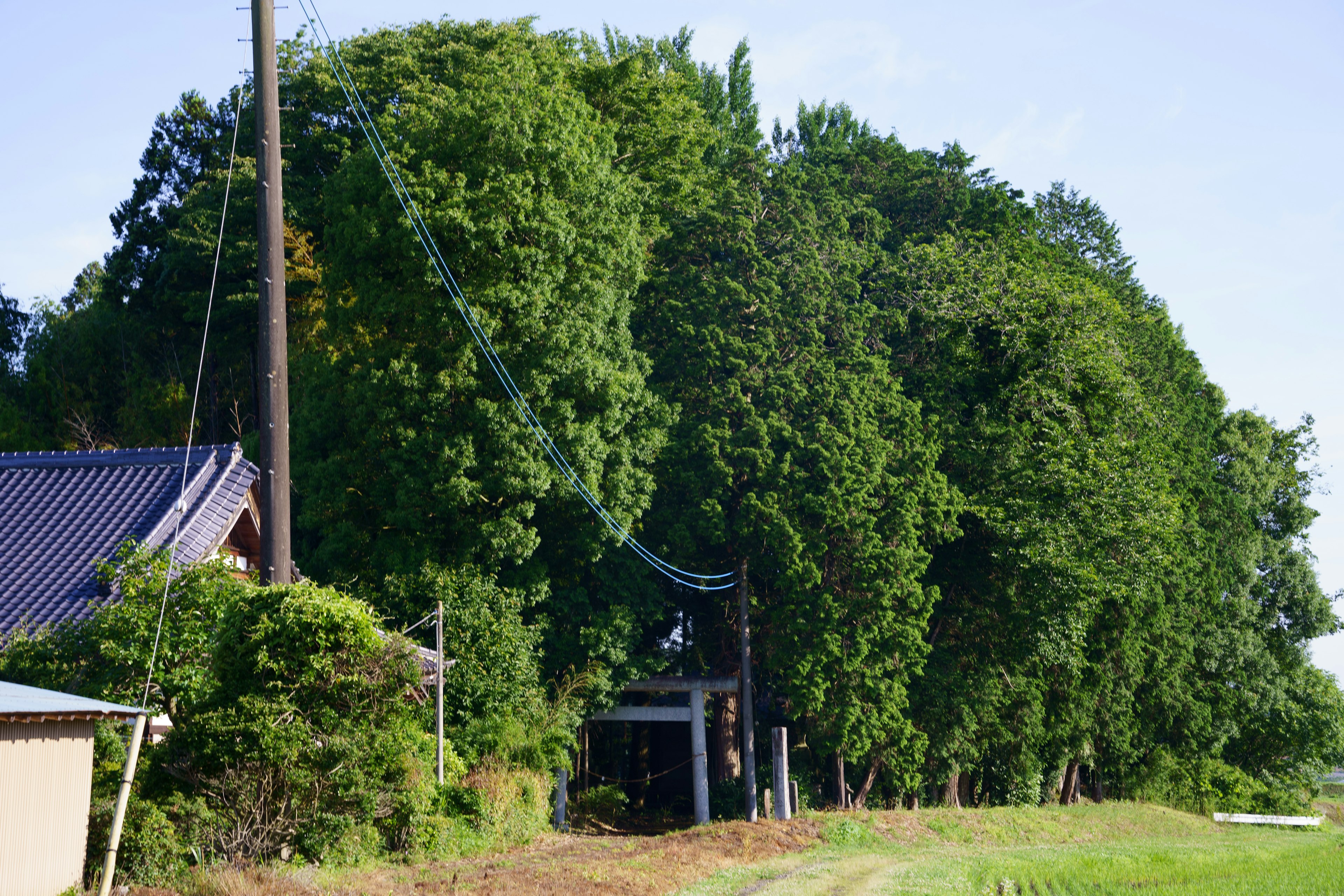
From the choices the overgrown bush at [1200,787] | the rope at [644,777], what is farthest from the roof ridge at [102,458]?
the overgrown bush at [1200,787]

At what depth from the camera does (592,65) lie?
104ft

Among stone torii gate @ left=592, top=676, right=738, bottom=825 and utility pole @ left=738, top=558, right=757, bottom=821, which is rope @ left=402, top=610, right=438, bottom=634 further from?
utility pole @ left=738, top=558, right=757, bottom=821

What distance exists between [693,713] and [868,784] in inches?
185

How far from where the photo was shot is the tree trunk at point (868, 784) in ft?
87.5

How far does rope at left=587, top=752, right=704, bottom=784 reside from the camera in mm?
28125

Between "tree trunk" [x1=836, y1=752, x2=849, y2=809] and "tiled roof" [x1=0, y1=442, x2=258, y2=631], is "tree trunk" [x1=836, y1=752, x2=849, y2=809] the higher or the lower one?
the lower one

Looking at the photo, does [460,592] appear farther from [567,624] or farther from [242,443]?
[242,443]

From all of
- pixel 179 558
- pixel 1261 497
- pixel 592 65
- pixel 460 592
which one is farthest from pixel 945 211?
pixel 179 558

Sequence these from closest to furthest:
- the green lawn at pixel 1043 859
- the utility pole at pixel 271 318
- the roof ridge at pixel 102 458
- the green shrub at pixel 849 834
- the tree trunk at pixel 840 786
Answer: the utility pole at pixel 271 318 → the green lawn at pixel 1043 859 → the roof ridge at pixel 102 458 → the green shrub at pixel 849 834 → the tree trunk at pixel 840 786

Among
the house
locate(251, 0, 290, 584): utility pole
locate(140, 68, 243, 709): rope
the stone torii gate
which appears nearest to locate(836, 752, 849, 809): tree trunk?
the stone torii gate

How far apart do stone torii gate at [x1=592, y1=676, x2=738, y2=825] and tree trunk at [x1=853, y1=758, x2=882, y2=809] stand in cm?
381

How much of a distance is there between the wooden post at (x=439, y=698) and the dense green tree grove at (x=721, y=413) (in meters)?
1.67

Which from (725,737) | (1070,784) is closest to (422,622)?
(725,737)

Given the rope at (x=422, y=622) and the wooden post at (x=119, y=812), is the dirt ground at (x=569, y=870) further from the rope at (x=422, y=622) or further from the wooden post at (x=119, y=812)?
the rope at (x=422, y=622)
